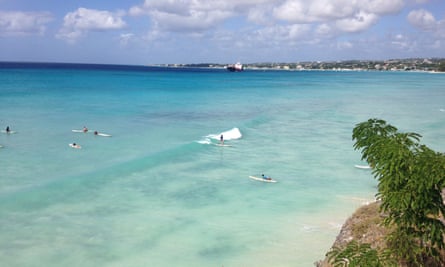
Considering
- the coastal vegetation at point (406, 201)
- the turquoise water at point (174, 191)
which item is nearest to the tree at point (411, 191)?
the coastal vegetation at point (406, 201)

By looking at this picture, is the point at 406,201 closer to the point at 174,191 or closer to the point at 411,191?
the point at 411,191

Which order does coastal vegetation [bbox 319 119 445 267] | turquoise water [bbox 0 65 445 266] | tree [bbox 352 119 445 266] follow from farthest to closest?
turquoise water [bbox 0 65 445 266]
tree [bbox 352 119 445 266]
coastal vegetation [bbox 319 119 445 267]

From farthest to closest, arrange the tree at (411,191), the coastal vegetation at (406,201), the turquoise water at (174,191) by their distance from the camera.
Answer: the turquoise water at (174,191)
the tree at (411,191)
the coastal vegetation at (406,201)

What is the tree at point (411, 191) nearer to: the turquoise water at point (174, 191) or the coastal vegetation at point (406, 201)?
the coastal vegetation at point (406, 201)

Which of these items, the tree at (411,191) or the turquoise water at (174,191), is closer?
the tree at (411,191)

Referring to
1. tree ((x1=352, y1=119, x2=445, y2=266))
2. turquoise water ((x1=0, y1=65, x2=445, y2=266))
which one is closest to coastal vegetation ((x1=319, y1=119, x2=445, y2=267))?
tree ((x1=352, y1=119, x2=445, y2=266))

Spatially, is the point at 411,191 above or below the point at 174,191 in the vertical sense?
above

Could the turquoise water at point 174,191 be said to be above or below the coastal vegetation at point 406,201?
below

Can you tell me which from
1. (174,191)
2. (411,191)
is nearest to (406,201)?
(411,191)

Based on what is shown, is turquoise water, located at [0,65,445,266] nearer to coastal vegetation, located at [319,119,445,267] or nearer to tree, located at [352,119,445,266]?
coastal vegetation, located at [319,119,445,267]
